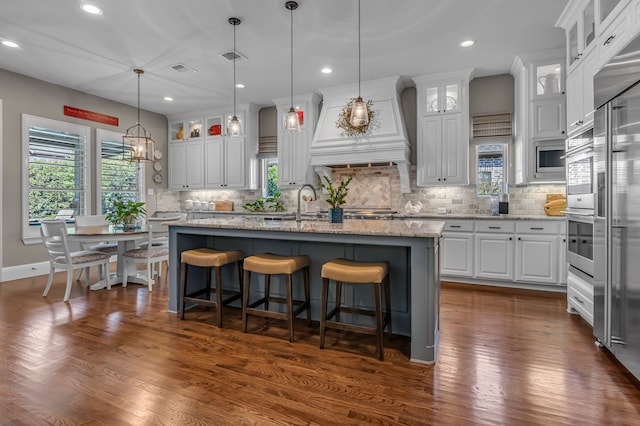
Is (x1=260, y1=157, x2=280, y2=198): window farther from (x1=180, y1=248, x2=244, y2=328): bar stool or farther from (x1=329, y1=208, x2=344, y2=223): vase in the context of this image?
(x1=329, y1=208, x2=344, y2=223): vase

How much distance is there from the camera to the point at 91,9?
11.0ft

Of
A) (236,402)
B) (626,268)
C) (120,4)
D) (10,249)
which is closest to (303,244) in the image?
(236,402)

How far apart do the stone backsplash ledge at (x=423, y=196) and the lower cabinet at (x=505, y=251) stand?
722mm

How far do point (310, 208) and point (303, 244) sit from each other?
9.59ft

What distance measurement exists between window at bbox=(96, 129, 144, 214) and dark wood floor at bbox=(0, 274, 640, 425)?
10.1ft

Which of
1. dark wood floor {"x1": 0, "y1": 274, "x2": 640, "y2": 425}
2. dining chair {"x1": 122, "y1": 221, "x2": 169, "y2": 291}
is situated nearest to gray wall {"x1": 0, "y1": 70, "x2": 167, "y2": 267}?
dining chair {"x1": 122, "y1": 221, "x2": 169, "y2": 291}

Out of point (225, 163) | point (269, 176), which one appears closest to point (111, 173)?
point (225, 163)

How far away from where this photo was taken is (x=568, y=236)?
344cm

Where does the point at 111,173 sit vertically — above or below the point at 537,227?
above

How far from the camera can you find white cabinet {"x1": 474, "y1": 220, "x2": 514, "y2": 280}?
4.38 meters

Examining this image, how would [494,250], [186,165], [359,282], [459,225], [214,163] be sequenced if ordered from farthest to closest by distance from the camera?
1. [186,165]
2. [214,163]
3. [459,225]
4. [494,250]
5. [359,282]

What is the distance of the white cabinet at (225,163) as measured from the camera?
664 centimetres

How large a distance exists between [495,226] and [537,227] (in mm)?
454

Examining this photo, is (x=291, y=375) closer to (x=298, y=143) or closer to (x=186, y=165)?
(x=298, y=143)
